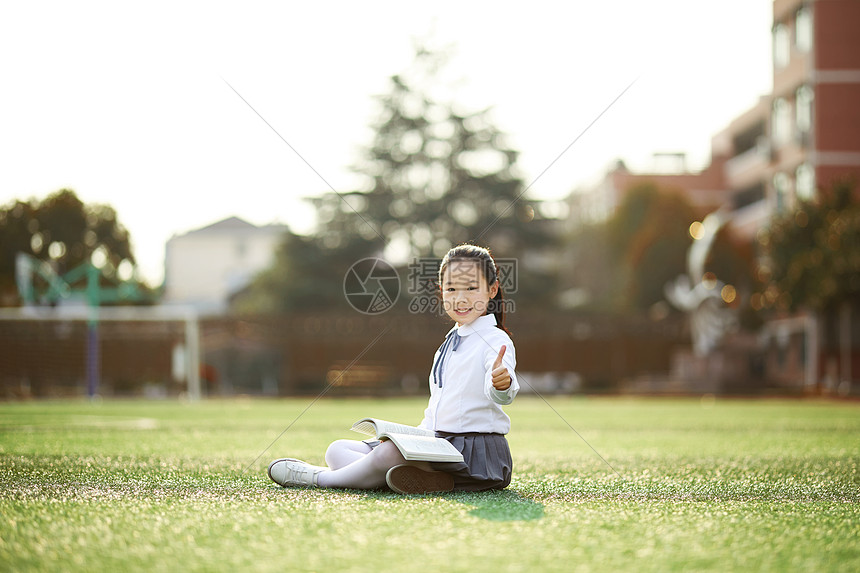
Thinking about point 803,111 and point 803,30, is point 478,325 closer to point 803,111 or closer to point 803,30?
point 803,111

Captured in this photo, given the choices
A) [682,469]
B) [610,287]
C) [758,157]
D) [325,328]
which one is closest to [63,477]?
[682,469]

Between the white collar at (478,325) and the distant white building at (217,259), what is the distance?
45723 mm

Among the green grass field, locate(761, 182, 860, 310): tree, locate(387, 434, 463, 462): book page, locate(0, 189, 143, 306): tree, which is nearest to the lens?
the green grass field

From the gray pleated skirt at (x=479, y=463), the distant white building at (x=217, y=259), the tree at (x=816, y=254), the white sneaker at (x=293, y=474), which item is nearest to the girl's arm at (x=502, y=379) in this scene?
the gray pleated skirt at (x=479, y=463)

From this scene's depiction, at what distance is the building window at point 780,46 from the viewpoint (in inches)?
1249

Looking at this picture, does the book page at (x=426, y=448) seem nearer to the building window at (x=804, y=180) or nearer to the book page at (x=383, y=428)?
the book page at (x=383, y=428)

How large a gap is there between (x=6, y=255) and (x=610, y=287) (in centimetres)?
3083

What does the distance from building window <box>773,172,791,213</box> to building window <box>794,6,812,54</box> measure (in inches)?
168

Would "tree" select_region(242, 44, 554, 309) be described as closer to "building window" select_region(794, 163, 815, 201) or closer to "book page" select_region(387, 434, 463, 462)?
"building window" select_region(794, 163, 815, 201)

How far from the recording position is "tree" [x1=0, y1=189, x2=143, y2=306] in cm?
2227

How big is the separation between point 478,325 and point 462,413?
356 mm

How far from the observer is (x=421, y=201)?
100 ft

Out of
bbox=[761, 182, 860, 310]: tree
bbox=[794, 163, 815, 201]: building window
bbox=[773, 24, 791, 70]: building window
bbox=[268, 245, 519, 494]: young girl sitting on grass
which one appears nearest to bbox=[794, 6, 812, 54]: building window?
bbox=[773, 24, 791, 70]: building window

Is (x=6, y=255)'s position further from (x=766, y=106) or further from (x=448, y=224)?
(x=766, y=106)
